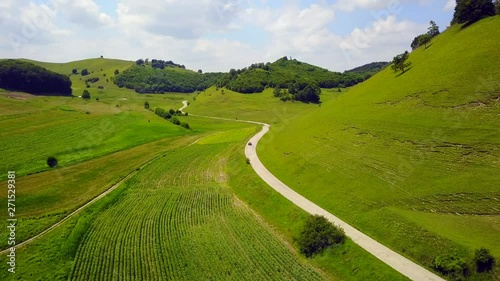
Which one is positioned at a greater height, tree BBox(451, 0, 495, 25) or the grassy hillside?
tree BBox(451, 0, 495, 25)

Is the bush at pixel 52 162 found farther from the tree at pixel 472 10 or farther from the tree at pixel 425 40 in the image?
the tree at pixel 472 10

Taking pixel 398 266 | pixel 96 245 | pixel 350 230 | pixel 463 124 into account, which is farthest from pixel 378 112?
pixel 96 245

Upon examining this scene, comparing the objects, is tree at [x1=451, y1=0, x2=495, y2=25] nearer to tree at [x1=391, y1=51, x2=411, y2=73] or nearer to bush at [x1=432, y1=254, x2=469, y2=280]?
tree at [x1=391, y1=51, x2=411, y2=73]

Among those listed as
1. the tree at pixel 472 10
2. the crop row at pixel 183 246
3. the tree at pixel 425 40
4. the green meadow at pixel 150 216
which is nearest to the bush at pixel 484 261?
the green meadow at pixel 150 216

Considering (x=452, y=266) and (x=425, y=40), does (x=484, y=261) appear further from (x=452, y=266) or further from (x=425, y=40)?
(x=425, y=40)

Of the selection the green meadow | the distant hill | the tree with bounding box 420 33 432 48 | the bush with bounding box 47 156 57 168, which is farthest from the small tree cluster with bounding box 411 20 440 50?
the distant hill

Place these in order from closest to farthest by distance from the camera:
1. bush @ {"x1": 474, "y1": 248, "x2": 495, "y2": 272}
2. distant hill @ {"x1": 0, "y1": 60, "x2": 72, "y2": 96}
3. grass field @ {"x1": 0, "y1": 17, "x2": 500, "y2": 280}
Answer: bush @ {"x1": 474, "y1": 248, "x2": 495, "y2": 272}
grass field @ {"x1": 0, "y1": 17, "x2": 500, "y2": 280}
distant hill @ {"x1": 0, "y1": 60, "x2": 72, "y2": 96}

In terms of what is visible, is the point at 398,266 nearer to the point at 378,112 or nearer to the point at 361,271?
the point at 361,271
